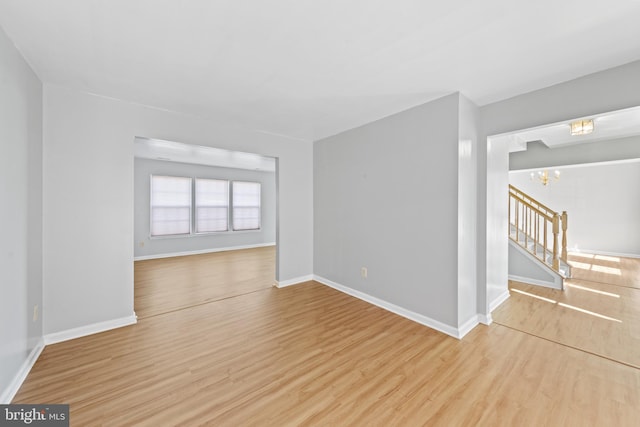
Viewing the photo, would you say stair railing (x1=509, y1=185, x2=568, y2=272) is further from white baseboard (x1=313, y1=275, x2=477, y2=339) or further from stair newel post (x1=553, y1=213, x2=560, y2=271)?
white baseboard (x1=313, y1=275, x2=477, y2=339)

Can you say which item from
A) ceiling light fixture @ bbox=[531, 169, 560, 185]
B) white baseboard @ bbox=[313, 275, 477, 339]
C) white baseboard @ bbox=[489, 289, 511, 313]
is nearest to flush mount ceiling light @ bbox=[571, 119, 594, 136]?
white baseboard @ bbox=[489, 289, 511, 313]

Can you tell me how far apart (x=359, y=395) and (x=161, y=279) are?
13.5 feet

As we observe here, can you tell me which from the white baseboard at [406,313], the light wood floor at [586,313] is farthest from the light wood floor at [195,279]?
the light wood floor at [586,313]

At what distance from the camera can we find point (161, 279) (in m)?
4.37

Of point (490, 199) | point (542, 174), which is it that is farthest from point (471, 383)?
point (542, 174)

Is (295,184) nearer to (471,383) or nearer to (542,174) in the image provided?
(471,383)

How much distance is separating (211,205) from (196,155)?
184cm

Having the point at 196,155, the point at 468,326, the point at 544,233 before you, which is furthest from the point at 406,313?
the point at 196,155

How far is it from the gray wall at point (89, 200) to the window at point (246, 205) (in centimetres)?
448

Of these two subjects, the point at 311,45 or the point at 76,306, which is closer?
the point at 311,45

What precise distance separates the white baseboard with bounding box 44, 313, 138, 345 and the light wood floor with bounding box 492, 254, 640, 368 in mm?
4130

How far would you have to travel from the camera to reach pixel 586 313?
2887 millimetres

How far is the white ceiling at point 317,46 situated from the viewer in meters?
1.41

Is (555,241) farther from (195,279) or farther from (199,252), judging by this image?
(199,252)
